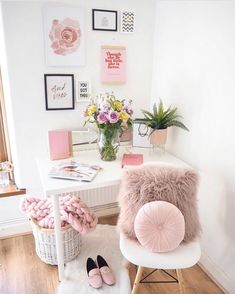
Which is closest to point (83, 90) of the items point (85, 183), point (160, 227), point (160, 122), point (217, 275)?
point (160, 122)

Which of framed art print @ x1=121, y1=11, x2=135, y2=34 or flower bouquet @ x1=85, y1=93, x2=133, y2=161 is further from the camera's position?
framed art print @ x1=121, y1=11, x2=135, y2=34

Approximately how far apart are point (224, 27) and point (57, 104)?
118 centimetres

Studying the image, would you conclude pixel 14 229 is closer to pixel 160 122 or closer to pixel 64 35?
pixel 160 122

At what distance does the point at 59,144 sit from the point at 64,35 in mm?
745

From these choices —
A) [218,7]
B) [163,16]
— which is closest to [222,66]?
[218,7]

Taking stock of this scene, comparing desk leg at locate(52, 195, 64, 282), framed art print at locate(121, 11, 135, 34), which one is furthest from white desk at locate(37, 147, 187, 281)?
framed art print at locate(121, 11, 135, 34)

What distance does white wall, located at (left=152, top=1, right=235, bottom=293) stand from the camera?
1.49m

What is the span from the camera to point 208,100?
163 cm

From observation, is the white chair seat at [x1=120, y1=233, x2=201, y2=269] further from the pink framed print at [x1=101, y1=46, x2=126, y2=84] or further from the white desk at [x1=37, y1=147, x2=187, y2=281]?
the pink framed print at [x1=101, y1=46, x2=126, y2=84]

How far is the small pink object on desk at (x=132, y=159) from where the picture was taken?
176 cm

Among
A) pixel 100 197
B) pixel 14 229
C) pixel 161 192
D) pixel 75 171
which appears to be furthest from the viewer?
pixel 100 197

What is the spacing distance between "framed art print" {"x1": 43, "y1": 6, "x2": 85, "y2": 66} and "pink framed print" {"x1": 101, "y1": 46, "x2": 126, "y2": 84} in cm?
18

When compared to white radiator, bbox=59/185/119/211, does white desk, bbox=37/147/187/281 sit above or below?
above

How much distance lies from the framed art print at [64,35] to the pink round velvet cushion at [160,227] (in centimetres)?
118
